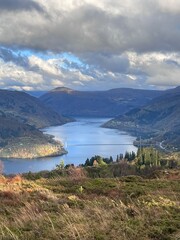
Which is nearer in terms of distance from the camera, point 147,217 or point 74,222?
point 74,222

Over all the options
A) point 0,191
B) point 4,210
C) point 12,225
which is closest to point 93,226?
point 12,225

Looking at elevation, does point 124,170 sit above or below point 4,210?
below

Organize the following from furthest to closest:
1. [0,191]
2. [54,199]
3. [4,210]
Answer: [0,191] → [54,199] → [4,210]

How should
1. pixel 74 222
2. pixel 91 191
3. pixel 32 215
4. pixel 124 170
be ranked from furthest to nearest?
pixel 124 170 → pixel 91 191 → pixel 32 215 → pixel 74 222

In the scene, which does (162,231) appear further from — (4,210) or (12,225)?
(4,210)

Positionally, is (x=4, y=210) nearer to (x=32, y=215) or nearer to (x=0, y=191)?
(x=32, y=215)

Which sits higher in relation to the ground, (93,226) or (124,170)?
(93,226)

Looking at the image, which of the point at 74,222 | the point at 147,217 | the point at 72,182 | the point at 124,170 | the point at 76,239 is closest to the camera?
the point at 76,239

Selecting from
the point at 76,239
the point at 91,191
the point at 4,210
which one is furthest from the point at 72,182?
the point at 76,239

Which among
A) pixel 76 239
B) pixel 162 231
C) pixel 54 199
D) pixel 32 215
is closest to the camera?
pixel 76 239

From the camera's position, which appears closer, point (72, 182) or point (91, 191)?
point (91, 191)
